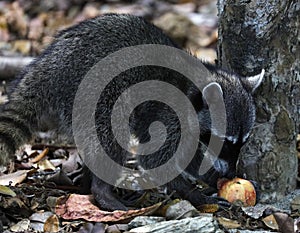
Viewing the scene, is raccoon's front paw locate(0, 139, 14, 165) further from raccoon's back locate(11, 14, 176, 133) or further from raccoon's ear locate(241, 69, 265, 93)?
raccoon's ear locate(241, 69, 265, 93)

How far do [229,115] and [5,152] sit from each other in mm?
1661

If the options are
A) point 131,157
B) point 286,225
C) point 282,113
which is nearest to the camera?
point 286,225

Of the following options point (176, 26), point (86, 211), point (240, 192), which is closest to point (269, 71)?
point (240, 192)

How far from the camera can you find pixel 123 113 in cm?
526

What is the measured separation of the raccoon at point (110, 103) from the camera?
16.9 ft

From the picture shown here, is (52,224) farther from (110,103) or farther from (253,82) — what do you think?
(253,82)

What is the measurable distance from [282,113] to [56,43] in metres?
1.86

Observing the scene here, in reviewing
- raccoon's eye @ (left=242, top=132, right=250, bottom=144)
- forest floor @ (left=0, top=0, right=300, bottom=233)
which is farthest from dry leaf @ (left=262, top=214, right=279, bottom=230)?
raccoon's eye @ (left=242, top=132, right=250, bottom=144)

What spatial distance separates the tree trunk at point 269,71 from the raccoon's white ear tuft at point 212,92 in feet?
1.36

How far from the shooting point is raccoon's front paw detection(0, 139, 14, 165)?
4957 millimetres

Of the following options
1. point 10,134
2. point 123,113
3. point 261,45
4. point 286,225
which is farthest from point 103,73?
point 286,225

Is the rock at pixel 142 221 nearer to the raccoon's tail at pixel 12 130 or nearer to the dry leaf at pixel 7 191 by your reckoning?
the dry leaf at pixel 7 191

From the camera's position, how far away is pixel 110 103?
Answer: 518cm

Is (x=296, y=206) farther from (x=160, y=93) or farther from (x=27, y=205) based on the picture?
(x=27, y=205)
